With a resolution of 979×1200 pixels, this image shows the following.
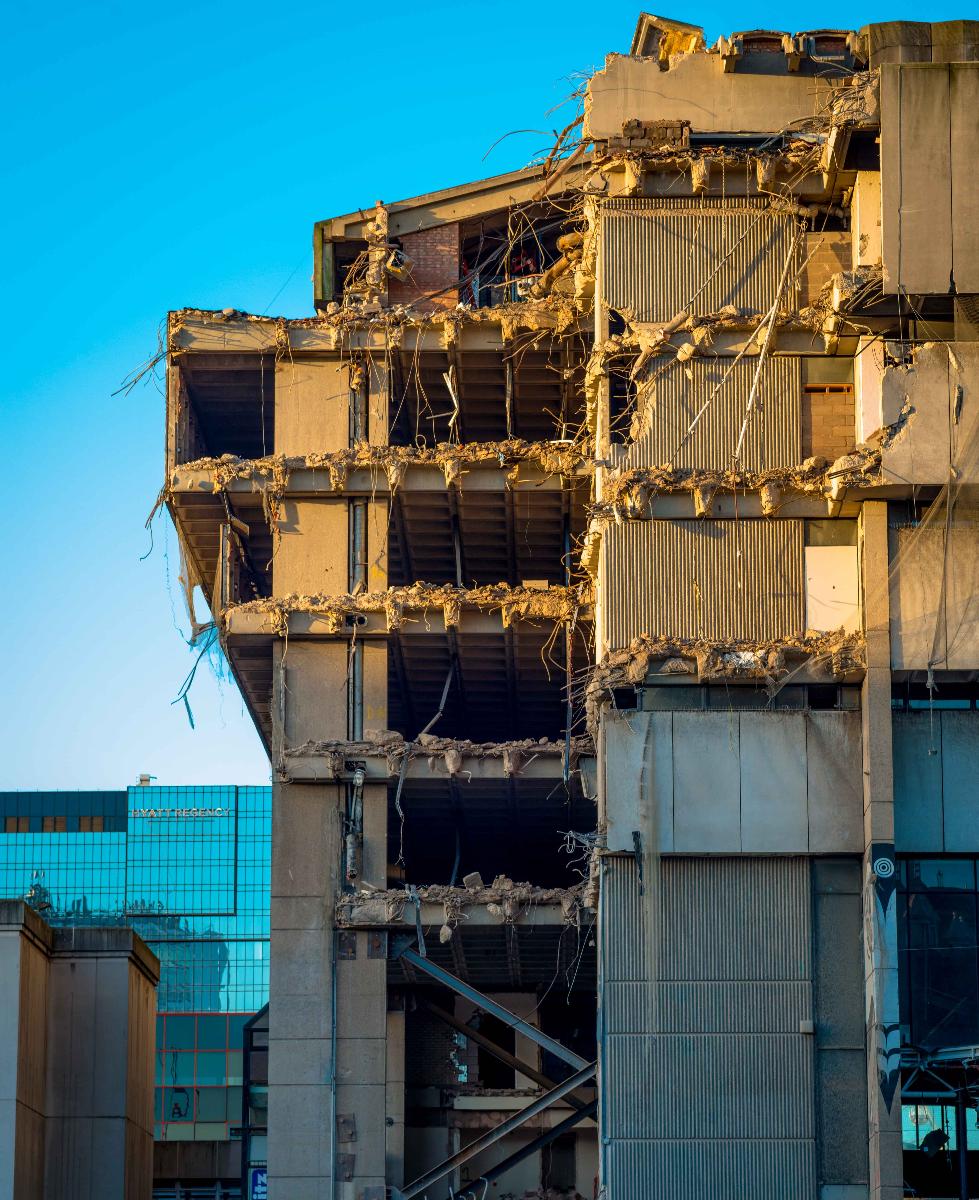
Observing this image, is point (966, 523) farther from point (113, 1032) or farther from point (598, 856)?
point (113, 1032)

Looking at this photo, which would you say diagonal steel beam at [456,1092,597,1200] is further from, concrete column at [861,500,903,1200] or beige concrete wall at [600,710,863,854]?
concrete column at [861,500,903,1200]

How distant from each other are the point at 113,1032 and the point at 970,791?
2401 centimetres

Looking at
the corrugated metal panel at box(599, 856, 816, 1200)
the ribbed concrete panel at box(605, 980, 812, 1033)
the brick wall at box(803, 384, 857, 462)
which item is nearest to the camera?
the corrugated metal panel at box(599, 856, 816, 1200)

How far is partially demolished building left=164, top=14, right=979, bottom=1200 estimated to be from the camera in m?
51.8

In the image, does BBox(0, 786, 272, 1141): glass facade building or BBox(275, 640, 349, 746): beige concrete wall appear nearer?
BBox(275, 640, 349, 746): beige concrete wall

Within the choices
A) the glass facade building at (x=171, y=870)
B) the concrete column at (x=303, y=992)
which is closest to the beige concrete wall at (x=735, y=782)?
the concrete column at (x=303, y=992)

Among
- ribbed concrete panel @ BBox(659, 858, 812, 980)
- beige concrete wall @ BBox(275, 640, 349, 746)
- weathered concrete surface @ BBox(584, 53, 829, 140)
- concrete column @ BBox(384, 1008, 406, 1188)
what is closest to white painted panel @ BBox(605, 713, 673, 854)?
ribbed concrete panel @ BBox(659, 858, 812, 980)

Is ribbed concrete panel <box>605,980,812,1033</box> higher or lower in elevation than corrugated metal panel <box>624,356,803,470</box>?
lower

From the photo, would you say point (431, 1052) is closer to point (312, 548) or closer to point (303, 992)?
point (303, 992)

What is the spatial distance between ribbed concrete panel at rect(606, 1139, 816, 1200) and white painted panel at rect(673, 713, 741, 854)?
21.4 ft

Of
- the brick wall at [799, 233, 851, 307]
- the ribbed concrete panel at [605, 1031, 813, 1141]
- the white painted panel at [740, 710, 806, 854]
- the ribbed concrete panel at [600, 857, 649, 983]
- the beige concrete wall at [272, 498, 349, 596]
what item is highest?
the brick wall at [799, 233, 851, 307]

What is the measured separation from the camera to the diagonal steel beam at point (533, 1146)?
197 ft

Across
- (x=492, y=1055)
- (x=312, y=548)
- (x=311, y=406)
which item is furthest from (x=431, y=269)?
(x=492, y=1055)

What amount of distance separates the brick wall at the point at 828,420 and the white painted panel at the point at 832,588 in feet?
8.62
